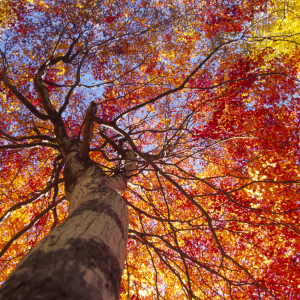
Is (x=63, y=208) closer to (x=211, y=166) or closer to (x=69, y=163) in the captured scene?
(x=69, y=163)

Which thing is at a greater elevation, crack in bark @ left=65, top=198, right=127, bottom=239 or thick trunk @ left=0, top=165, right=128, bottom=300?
crack in bark @ left=65, top=198, right=127, bottom=239

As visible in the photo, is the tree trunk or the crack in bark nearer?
the tree trunk

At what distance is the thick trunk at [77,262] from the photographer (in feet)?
1.86

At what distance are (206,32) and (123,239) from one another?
368 inches

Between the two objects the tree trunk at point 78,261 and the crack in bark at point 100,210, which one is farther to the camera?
the crack in bark at point 100,210

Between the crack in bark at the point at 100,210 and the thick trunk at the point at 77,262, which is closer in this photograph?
the thick trunk at the point at 77,262

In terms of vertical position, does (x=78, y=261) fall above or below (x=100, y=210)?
below

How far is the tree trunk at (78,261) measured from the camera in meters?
0.57

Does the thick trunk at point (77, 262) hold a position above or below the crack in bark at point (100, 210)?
below

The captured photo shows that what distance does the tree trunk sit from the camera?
1.86ft

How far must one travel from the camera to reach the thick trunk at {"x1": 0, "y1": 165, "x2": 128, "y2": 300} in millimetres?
566

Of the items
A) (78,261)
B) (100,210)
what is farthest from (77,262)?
(100,210)

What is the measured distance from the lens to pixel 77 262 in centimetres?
70

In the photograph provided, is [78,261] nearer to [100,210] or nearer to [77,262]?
[77,262]
